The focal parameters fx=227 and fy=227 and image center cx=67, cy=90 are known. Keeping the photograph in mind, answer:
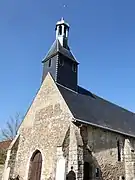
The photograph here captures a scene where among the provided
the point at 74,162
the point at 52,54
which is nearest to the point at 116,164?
the point at 74,162

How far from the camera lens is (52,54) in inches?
771

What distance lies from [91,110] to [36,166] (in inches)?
234

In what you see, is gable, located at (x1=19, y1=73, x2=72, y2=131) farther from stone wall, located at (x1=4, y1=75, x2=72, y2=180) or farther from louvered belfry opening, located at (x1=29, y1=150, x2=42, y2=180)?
louvered belfry opening, located at (x1=29, y1=150, x2=42, y2=180)

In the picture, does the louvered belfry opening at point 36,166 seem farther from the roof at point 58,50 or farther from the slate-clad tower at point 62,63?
the roof at point 58,50

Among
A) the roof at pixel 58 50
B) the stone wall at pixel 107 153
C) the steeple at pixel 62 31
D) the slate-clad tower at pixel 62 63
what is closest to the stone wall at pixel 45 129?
the slate-clad tower at pixel 62 63

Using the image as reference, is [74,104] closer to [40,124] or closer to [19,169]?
[40,124]

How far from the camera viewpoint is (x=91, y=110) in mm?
18062

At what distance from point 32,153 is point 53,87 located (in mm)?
5234

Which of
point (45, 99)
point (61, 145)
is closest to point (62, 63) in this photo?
point (45, 99)

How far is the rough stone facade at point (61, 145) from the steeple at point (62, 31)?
4502 mm

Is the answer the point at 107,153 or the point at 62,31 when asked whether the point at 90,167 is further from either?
the point at 62,31

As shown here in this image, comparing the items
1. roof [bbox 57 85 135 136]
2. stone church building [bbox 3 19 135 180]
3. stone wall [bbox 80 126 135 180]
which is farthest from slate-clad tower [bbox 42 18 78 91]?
stone wall [bbox 80 126 135 180]

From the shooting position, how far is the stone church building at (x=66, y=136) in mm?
14234

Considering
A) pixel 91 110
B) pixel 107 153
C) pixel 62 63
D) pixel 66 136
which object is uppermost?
pixel 62 63
